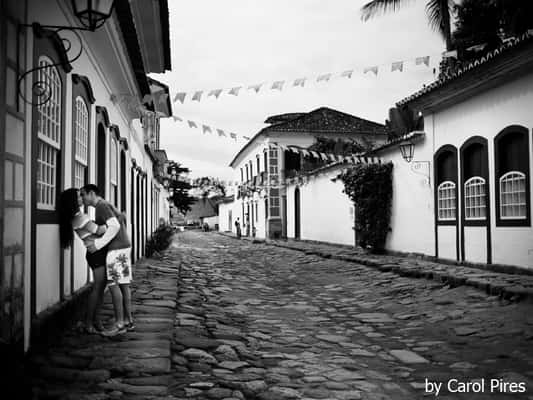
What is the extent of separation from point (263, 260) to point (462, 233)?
22.8 feet

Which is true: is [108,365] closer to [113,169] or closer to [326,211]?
[113,169]

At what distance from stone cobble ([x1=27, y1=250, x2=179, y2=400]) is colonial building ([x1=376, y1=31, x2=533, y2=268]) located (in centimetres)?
683

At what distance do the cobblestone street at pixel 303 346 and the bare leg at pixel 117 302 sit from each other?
0.23m

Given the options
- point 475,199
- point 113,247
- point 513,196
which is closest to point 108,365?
point 113,247

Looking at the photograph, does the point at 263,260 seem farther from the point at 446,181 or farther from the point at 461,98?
the point at 461,98

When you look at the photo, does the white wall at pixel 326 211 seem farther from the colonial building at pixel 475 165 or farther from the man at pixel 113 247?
the man at pixel 113 247

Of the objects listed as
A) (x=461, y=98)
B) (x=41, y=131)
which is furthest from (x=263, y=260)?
(x=41, y=131)

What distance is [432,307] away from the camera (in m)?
7.98

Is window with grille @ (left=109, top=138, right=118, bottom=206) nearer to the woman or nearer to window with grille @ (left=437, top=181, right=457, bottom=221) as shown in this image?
the woman

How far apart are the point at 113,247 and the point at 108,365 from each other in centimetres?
131

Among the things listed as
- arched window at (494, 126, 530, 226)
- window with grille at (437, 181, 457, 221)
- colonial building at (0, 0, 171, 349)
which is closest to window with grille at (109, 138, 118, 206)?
colonial building at (0, 0, 171, 349)

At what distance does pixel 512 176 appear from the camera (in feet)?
33.3

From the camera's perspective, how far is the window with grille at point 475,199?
11102 millimetres

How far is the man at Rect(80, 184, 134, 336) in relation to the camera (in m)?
5.46
